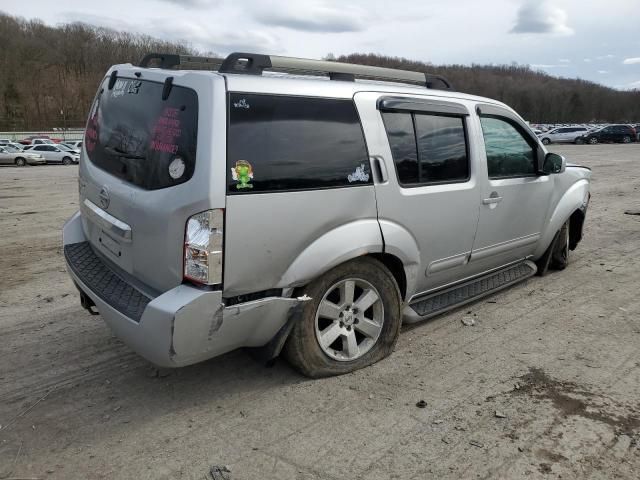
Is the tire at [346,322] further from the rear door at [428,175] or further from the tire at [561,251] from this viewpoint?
the tire at [561,251]

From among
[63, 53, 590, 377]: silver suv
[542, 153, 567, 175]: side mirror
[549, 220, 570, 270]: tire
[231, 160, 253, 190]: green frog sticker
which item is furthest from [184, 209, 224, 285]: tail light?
[549, 220, 570, 270]: tire

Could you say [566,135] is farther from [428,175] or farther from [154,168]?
[154,168]

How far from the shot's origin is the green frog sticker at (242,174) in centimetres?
277

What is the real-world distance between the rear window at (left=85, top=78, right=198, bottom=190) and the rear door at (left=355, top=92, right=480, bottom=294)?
114 cm

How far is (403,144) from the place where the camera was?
3613mm

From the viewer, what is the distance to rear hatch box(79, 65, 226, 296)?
2.73 metres

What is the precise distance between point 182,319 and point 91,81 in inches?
4392

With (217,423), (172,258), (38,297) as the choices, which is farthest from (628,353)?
(38,297)

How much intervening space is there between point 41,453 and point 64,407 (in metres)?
0.44

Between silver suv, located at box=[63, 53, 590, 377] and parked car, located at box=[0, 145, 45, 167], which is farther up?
silver suv, located at box=[63, 53, 590, 377]

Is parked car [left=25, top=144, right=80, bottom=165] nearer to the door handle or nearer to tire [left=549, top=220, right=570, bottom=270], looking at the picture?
tire [left=549, top=220, right=570, bottom=270]

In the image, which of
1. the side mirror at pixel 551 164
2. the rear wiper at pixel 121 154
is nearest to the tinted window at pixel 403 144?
the rear wiper at pixel 121 154

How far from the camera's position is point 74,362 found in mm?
3703

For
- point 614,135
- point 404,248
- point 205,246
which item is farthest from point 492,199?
point 614,135
